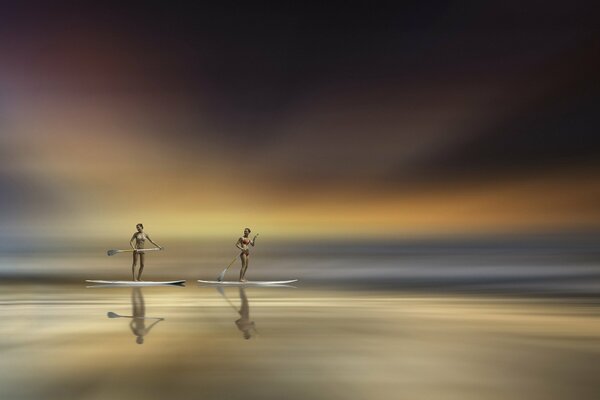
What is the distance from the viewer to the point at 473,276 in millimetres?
31047

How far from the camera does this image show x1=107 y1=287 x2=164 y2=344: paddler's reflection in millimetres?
14562

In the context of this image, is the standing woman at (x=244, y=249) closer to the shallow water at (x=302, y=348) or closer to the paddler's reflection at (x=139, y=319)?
the paddler's reflection at (x=139, y=319)

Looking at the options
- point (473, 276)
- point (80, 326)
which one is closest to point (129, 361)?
point (80, 326)

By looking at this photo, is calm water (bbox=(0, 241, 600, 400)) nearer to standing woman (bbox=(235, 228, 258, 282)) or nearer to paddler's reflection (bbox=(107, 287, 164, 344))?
paddler's reflection (bbox=(107, 287, 164, 344))

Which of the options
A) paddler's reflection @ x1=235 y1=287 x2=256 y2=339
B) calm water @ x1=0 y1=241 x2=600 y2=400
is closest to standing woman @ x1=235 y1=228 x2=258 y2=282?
calm water @ x1=0 y1=241 x2=600 y2=400

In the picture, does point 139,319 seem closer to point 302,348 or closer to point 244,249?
point 302,348

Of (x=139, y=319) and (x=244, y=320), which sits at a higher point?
(x=139, y=319)

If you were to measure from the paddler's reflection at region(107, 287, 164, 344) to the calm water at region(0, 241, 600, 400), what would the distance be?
0.10 ft

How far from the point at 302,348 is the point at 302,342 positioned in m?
0.66

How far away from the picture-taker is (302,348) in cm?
1285

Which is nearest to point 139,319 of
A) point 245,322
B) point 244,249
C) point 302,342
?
point 245,322

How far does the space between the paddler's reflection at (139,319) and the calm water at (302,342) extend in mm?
32

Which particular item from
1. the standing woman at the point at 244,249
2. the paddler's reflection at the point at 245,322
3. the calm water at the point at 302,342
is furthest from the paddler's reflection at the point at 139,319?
the standing woman at the point at 244,249

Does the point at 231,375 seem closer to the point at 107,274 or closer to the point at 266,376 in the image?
the point at 266,376
